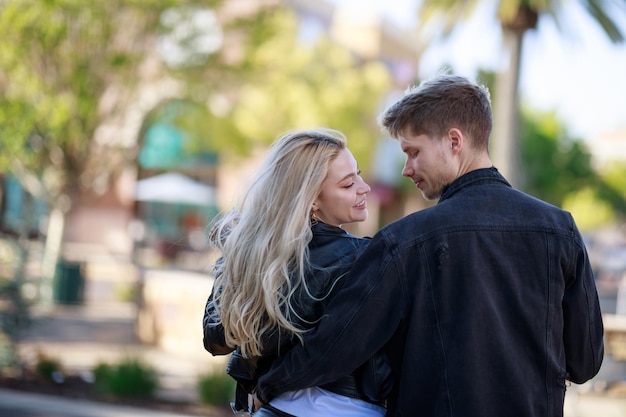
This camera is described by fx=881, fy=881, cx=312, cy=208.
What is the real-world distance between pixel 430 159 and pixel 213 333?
972 mm

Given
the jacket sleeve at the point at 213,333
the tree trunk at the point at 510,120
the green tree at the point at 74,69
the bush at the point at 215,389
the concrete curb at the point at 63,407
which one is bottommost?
the concrete curb at the point at 63,407

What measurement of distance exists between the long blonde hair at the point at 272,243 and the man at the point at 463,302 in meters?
0.19

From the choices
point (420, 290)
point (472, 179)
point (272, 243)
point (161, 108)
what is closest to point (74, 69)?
point (161, 108)

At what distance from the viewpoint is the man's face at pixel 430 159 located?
2.75 metres

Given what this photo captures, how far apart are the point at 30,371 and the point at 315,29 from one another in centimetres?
3608

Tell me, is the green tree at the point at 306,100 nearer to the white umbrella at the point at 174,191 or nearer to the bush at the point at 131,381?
the white umbrella at the point at 174,191

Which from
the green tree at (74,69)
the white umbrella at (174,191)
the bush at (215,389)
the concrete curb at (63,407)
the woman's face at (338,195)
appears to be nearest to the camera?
the woman's face at (338,195)

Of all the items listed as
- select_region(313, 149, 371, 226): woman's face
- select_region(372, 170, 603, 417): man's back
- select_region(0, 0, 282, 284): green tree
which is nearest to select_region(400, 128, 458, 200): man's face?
select_region(372, 170, 603, 417): man's back

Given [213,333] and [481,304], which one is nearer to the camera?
[481,304]

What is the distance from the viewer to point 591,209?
2827 inches

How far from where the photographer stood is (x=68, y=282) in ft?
59.3

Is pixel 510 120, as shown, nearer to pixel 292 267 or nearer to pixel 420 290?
pixel 292 267

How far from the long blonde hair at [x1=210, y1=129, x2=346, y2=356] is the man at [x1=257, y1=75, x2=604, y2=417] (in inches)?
7.6

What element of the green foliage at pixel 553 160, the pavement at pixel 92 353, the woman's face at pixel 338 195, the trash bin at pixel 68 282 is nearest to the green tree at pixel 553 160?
the green foliage at pixel 553 160
